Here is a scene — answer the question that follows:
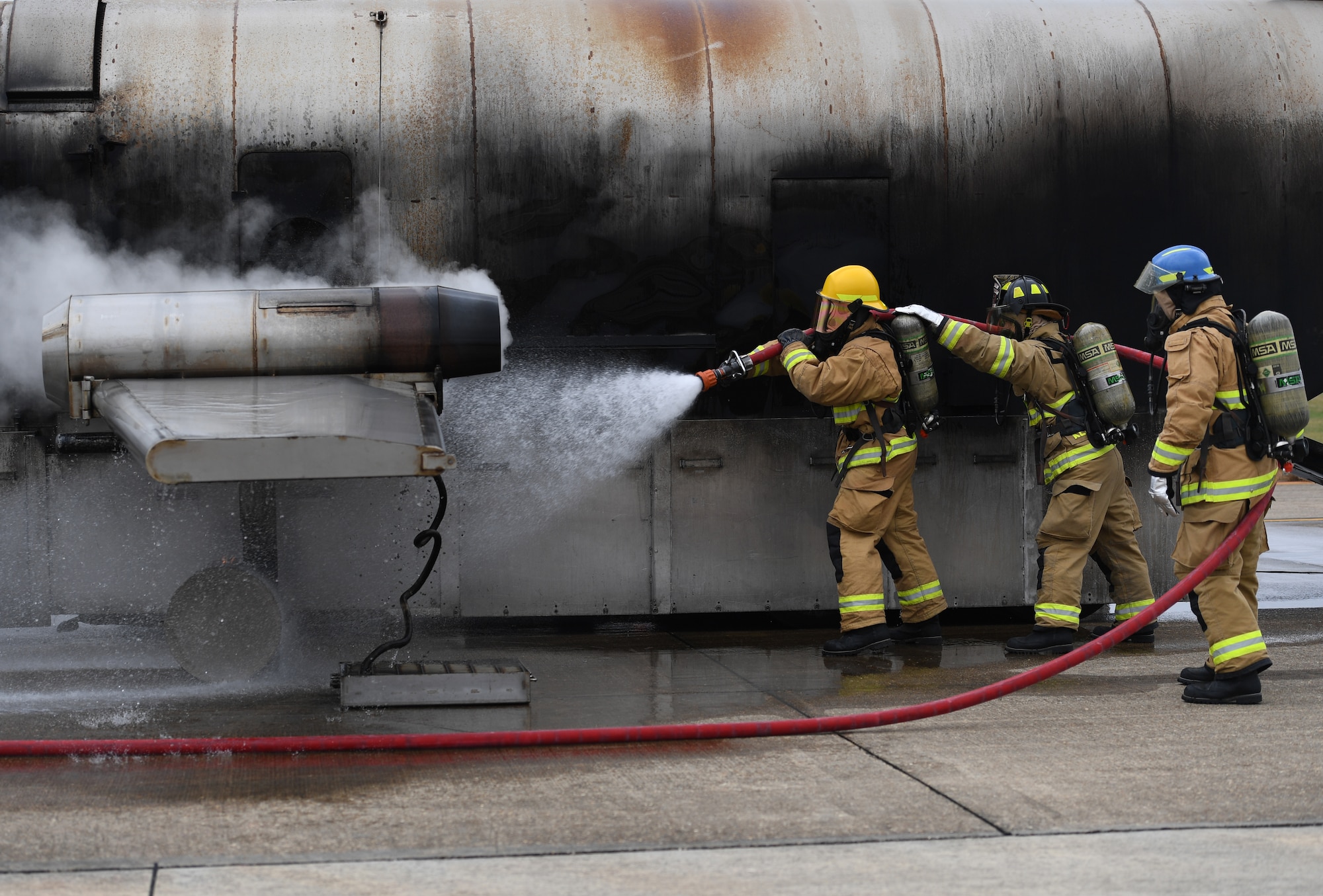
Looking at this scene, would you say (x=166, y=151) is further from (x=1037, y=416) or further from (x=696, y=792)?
(x=1037, y=416)

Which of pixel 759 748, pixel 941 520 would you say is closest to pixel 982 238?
pixel 941 520

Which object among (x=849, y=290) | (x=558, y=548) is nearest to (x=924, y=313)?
(x=849, y=290)

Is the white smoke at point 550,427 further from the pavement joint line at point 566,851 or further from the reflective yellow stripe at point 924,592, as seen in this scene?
the pavement joint line at point 566,851

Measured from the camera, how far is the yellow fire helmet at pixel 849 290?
6914 mm

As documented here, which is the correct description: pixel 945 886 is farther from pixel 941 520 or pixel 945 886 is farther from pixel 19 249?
pixel 19 249

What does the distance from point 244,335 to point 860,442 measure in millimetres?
3016

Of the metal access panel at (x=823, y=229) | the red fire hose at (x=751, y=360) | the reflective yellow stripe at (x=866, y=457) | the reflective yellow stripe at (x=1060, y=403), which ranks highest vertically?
the metal access panel at (x=823, y=229)

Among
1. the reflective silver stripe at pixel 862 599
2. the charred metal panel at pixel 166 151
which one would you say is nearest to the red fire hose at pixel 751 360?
the reflective silver stripe at pixel 862 599

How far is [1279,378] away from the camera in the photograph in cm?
576

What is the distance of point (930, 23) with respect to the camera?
7492 millimetres

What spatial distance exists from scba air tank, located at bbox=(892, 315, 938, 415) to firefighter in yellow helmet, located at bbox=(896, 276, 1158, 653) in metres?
0.08

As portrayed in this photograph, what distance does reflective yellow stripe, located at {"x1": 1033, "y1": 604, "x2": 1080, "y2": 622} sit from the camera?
6.92m

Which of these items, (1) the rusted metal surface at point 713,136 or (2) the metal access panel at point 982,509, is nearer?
(1) the rusted metal surface at point 713,136

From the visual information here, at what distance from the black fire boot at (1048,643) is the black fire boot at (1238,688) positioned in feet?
3.85
